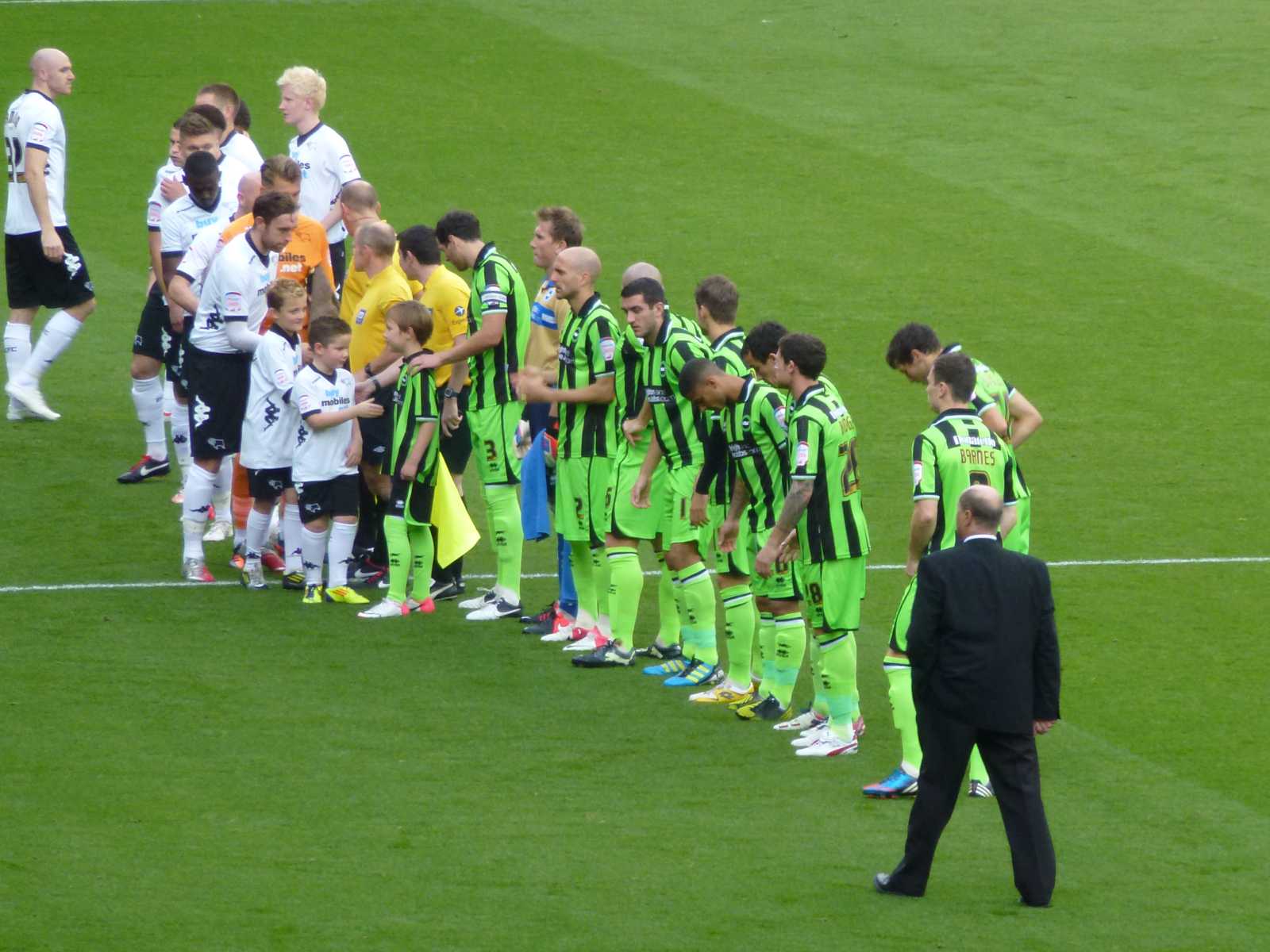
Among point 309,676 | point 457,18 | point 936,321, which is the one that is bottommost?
point 309,676

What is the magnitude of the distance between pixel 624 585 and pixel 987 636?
3.02 meters

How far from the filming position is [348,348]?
1079cm

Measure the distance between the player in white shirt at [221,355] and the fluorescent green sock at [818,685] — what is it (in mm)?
3767

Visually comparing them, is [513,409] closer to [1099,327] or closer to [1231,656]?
[1231,656]

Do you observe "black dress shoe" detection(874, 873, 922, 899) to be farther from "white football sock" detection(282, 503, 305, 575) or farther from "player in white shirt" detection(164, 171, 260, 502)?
"player in white shirt" detection(164, 171, 260, 502)

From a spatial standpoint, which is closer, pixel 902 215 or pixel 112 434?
pixel 112 434

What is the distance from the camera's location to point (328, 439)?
10.4 m

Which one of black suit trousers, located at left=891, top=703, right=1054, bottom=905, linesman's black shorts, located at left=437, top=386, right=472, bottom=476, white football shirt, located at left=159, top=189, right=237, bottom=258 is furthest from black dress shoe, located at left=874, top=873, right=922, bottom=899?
white football shirt, located at left=159, top=189, right=237, bottom=258

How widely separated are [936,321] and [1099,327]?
1336 millimetres

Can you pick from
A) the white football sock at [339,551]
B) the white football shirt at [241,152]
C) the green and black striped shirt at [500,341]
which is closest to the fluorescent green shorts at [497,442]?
the green and black striped shirt at [500,341]

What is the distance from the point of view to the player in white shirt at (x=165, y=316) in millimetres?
11414

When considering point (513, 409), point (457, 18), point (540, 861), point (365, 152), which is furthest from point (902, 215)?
point (540, 861)

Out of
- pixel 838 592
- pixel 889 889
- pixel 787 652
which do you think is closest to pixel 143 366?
pixel 787 652

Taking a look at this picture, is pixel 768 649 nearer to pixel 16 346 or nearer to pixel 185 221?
pixel 185 221
